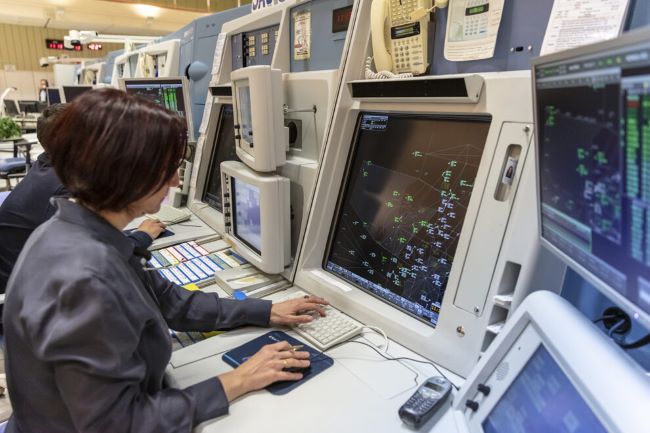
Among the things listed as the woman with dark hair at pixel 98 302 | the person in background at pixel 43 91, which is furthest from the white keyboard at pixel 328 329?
the person in background at pixel 43 91

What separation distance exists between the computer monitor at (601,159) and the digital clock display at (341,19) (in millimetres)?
972

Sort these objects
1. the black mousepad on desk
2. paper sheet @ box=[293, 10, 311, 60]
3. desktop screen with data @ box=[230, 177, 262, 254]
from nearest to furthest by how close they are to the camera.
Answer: the black mousepad on desk → desktop screen with data @ box=[230, 177, 262, 254] → paper sheet @ box=[293, 10, 311, 60]

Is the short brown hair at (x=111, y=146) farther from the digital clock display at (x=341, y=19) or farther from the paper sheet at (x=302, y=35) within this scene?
the paper sheet at (x=302, y=35)

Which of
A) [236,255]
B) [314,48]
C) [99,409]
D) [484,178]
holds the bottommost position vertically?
[236,255]

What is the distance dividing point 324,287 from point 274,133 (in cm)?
52

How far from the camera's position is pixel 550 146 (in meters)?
0.74

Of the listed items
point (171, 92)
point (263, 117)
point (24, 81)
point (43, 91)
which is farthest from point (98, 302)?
point (24, 81)

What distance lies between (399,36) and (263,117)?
478 millimetres

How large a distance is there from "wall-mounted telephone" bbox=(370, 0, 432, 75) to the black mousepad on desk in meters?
0.82

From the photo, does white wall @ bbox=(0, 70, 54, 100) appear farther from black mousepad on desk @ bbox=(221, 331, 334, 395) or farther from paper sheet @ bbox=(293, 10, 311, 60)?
black mousepad on desk @ bbox=(221, 331, 334, 395)

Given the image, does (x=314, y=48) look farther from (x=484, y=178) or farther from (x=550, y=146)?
(x=550, y=146)

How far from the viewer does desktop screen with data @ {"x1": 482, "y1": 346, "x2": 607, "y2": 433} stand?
62 centimetres

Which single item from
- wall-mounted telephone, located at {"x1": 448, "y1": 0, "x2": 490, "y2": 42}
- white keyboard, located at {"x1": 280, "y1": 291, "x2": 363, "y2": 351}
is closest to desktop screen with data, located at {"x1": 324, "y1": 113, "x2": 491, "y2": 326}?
white keyboard, located at {"x1": 280, "y1": 291, "x2": 363, "y2": 351}

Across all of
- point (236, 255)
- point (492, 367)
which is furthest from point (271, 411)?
point (236, 255)
